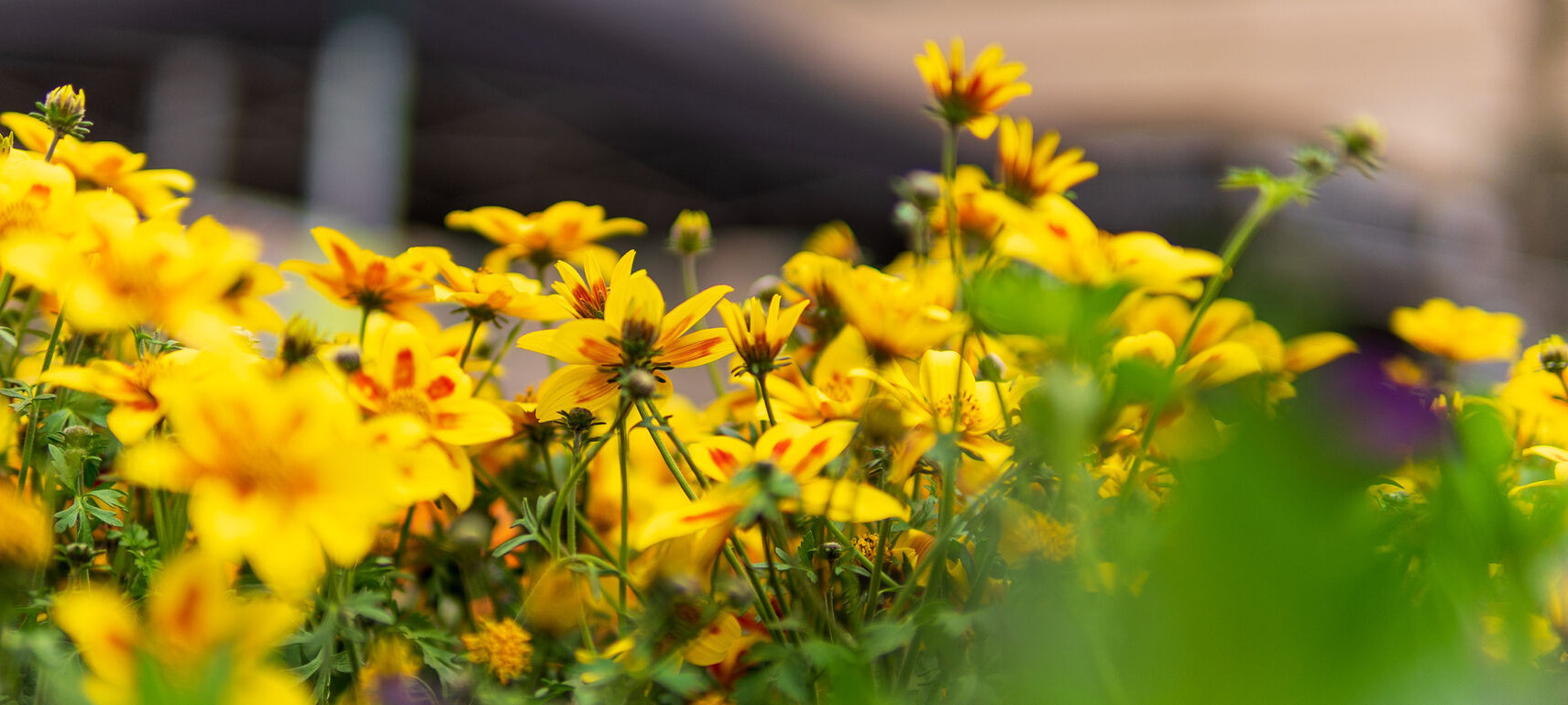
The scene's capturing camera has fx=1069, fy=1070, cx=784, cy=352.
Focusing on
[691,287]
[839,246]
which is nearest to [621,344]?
[691,287]

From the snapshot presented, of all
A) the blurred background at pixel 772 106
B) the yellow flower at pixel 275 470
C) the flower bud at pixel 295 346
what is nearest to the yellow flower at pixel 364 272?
the flower bud at pixel 295 346

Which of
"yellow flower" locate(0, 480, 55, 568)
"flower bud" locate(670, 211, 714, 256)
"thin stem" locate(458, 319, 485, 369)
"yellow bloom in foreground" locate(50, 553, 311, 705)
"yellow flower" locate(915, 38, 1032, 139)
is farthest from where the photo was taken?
"flower bud" locate(670, 211, 714, 256)

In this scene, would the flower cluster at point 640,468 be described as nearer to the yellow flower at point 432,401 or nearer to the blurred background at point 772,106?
the yellow flower at point 432,401

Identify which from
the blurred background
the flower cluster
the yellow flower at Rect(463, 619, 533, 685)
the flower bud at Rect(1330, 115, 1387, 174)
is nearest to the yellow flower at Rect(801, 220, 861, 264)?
the flower cluster

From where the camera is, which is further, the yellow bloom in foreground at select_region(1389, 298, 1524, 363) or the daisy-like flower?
the yellow bloom in foreground at select_region(1389, 298, 1524, 363)

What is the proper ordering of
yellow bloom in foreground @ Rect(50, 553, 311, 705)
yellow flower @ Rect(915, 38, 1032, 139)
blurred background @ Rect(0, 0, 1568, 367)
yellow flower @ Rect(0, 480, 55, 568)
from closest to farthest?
1. yellow bloom in foreground @ Rect(50, 553, 311, 705)
2. yellow flower @ Rect(0, 480, 55, 568)
3. yellow flower @ Rect(915, 38, 1032, 139)
4. blurred background @ Rect(0, 0, 1568, 367)

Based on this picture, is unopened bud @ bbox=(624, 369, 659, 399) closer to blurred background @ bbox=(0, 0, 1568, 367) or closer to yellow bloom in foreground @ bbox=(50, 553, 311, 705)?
yellow bloom in foreground @ bbox=(50, 553, 311, 705)

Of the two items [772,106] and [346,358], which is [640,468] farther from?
[772,106]
